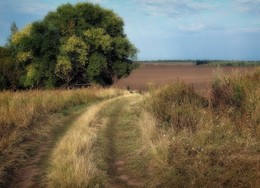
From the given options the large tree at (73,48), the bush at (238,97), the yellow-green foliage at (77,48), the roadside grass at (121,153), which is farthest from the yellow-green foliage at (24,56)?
the bush at (238,97)

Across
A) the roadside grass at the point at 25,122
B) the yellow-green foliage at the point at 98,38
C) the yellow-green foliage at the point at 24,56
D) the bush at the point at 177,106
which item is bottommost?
the roadside grass at the point at 25,122

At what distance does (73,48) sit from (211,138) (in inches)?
1234

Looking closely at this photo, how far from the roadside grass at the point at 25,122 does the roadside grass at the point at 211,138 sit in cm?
320

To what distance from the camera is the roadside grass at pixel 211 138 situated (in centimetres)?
856

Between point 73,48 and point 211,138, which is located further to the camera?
point 73,48

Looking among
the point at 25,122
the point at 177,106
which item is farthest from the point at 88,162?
the point at 177,106

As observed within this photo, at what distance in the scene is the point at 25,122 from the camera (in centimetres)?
1503

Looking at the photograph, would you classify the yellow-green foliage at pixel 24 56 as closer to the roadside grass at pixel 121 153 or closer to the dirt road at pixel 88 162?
the roadside grass at pixel 121 153

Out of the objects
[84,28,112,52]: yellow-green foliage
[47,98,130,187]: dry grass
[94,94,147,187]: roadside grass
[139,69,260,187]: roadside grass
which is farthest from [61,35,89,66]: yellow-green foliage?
[47,98,130,187]: dry grass

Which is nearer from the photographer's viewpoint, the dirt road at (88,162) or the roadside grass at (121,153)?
the dirt road at (88,162)

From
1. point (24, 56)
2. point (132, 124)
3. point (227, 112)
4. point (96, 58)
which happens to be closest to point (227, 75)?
point (227, 112)

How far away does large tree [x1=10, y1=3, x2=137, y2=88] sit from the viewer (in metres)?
42.0

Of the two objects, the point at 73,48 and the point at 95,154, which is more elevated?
the point at 73,48

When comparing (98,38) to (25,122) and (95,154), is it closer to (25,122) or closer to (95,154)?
(25,122)
